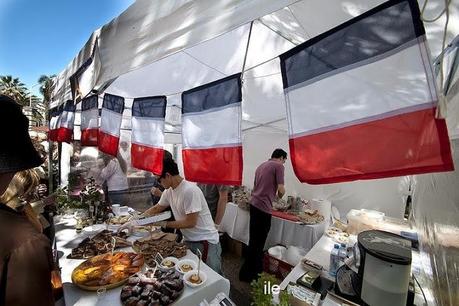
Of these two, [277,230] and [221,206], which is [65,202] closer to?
[221,206]

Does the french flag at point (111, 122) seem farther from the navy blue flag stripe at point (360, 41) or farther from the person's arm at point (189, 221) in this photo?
the navy blue flag stripe at point (360, 41)

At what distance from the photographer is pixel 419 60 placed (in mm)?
766

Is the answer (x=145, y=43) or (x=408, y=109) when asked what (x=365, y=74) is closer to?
(x=408, y=109)

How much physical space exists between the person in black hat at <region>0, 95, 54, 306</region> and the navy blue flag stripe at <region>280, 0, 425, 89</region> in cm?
129

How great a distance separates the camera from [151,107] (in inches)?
91.4

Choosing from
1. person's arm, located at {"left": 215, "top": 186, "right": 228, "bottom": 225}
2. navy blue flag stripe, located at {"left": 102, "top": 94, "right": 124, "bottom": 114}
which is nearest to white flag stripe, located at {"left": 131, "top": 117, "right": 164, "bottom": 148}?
navy blue flag stripe, located at {"left": 102, "top": 94, "right": 124, "bottom": 114}

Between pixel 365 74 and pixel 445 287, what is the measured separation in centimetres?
103

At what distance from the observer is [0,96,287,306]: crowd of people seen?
0.91 m

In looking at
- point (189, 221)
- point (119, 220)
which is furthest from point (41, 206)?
point (189, 221)

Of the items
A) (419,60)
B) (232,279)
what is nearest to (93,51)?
(419,60)

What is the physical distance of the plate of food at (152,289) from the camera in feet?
5.15

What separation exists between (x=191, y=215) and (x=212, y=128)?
1.15 meters

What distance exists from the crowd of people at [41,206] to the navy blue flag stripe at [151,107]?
41 centimetres

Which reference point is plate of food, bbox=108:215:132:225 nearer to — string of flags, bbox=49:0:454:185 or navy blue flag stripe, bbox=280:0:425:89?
string of flags, bbox=49:0:454:185
